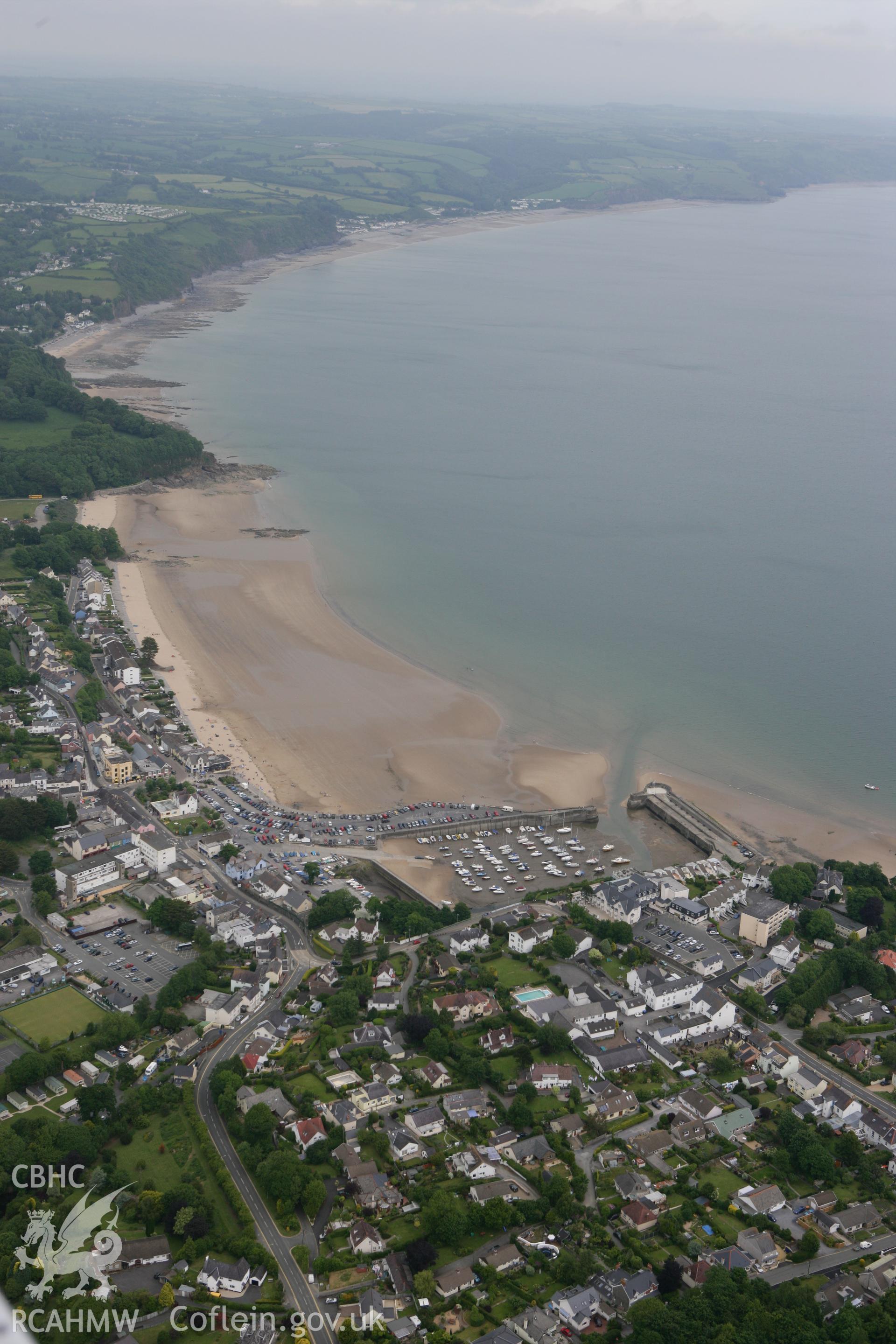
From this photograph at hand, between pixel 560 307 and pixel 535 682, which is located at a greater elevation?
pixel 560 307

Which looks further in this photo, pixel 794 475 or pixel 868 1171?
pixel 794 475

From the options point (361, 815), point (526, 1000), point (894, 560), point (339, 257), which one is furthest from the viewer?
point (339, 257)

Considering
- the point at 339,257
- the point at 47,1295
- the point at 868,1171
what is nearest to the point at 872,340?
the point at 339,257

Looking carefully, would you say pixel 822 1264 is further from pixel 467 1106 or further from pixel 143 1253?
pixel 143 1253

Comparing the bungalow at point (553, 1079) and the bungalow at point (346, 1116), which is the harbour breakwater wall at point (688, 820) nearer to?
the bungalow at point (553, 1079)

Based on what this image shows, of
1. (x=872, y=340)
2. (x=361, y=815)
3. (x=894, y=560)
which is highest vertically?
(x=872, y=340)

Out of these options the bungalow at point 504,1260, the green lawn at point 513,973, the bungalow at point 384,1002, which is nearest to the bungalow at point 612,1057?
the green lawn at point 513,973

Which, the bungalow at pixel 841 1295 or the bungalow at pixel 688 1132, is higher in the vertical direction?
the bungalow at pixel 841 1295

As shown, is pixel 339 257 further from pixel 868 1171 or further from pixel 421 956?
pixel 868 1171
